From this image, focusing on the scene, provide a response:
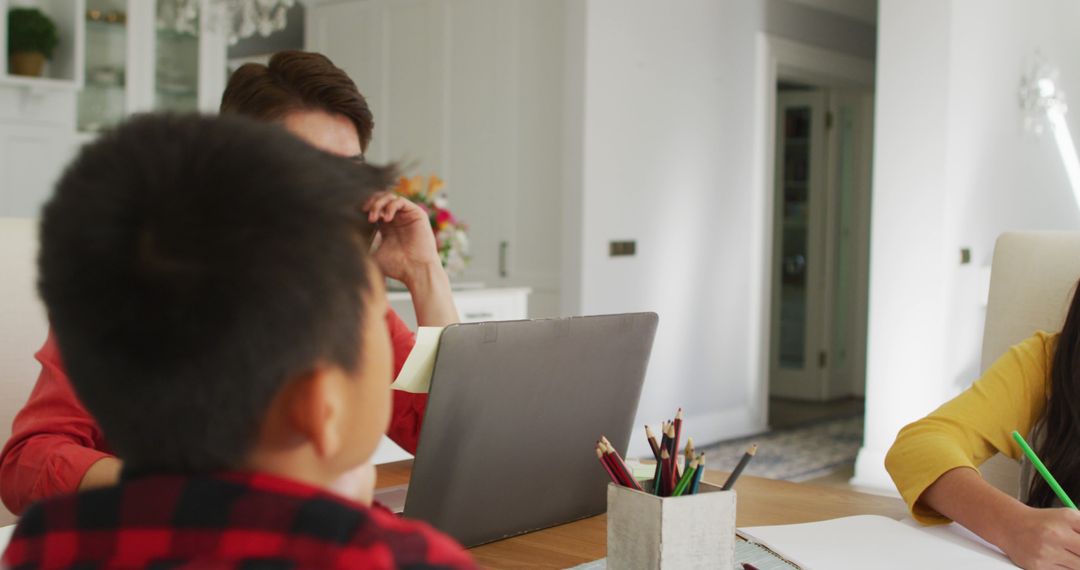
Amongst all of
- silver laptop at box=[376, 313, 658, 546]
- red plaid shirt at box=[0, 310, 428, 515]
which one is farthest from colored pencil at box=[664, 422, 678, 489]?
red plaid shirt at box=[0, 310, 428, 515]

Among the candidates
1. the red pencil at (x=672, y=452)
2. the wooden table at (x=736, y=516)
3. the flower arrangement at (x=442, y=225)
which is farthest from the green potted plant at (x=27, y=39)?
the red pencil at (x=672, y=452)

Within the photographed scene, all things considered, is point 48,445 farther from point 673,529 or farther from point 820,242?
point 820,242

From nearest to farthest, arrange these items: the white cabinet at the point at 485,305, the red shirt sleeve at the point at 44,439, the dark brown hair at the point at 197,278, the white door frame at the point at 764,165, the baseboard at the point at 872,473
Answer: the dark brown hair at the point at 197,278 < the red shirt sleeve at the point at 44,439 < the white cabinet at the point at 485,305 < the baseboard at the point at 872,473 < the white door frame at the point at 764,165

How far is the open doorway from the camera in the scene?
642 centimetres

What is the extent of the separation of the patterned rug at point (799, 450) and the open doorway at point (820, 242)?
77cm

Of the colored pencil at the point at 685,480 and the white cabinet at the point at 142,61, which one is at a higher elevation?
the white cabinet at the point at 142,61

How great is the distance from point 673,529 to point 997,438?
770mm

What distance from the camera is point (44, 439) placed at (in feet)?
3.45

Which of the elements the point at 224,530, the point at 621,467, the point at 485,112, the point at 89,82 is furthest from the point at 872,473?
the point at 224,530

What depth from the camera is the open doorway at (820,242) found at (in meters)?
6.42

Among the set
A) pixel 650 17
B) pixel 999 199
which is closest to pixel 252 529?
pixel 650 17

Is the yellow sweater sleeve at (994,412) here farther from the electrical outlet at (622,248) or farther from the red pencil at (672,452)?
the electrical outlet at (622,248)

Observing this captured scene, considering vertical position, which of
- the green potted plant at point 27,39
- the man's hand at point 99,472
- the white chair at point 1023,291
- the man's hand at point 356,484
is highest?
the green potted plant at point 27,39

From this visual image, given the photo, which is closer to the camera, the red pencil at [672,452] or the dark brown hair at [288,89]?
the red pencil at [672,452]
